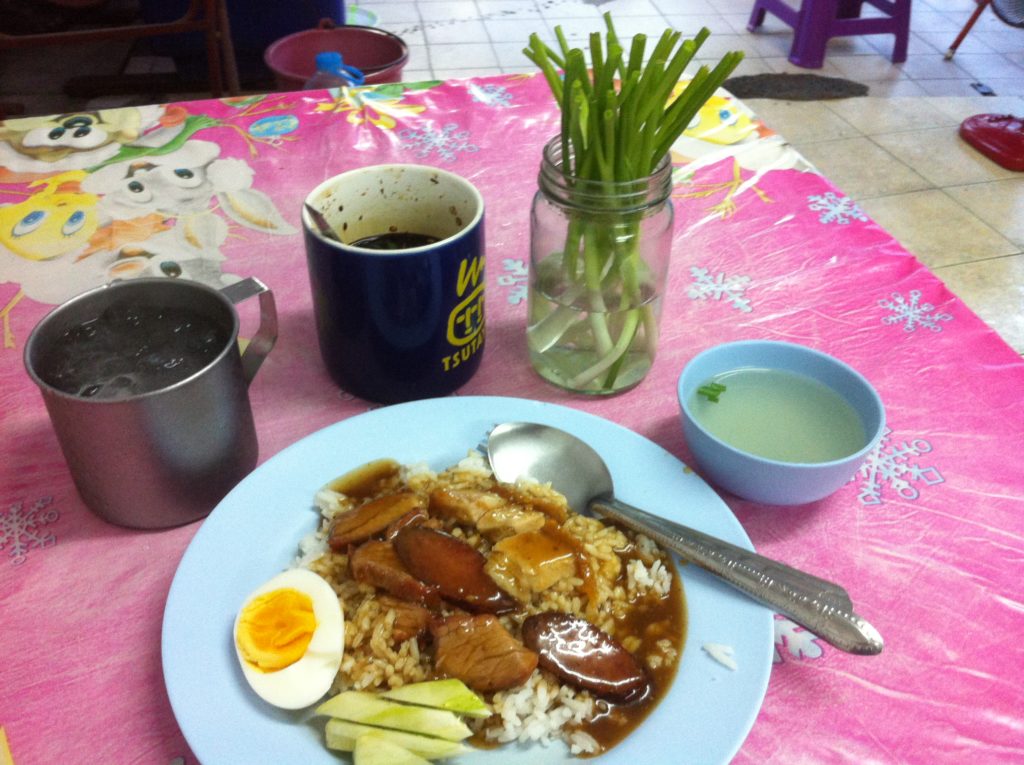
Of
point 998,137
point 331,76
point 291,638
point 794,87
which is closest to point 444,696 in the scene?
point 291,638

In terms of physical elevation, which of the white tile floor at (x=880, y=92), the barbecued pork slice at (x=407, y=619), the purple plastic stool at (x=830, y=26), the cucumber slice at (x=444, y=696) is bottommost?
the white tile floor at (x=880, y=92)

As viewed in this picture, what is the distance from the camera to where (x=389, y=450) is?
2.92 feet

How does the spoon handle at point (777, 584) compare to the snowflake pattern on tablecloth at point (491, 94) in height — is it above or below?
below

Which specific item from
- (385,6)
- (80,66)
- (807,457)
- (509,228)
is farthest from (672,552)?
(385,6)

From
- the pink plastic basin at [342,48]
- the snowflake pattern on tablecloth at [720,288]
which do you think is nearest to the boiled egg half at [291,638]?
the snowflake pattern on tablecloth at [720,288]

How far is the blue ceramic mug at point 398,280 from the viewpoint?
89 cm

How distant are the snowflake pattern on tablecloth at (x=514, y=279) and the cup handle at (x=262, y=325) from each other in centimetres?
39

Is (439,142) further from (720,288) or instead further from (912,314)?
(912,314)

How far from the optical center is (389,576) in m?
0.75

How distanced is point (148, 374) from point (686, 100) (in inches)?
25.0

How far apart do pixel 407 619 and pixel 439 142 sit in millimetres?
1034

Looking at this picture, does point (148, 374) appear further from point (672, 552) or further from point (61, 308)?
point (672, 552)

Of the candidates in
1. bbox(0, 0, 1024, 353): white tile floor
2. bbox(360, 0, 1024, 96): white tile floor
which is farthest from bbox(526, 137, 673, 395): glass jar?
bbox(360, 0, 1024, 96): white tile floor

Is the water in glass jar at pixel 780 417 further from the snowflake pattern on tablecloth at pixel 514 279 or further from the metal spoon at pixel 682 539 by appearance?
the snowflake pattern on tablecloth at pixel 514 279
